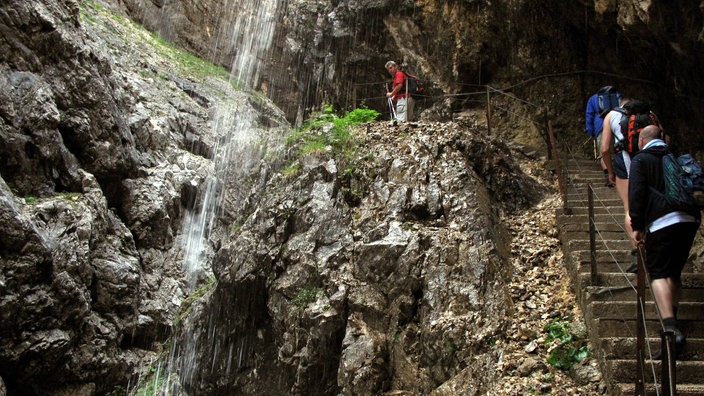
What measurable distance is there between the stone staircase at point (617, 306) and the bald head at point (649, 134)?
1422 mm

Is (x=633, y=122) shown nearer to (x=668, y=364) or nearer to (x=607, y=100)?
(x=607, y=100)

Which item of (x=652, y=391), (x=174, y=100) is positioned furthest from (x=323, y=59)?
(x=652, y=391)

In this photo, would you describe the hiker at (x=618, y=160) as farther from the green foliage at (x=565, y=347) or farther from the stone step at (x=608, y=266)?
the green foliage at (x=565, y=347)

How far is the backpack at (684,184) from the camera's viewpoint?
4.34m

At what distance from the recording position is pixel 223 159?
19344 millimetres

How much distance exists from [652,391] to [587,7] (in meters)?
8.62

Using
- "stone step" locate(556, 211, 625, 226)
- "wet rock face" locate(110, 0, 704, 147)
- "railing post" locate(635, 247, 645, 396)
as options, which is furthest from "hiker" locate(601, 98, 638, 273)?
"wet rock face" locate(110, 0, 704, 147)

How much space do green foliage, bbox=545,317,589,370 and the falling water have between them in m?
5.56

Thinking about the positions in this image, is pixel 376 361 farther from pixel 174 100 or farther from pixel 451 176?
pixel 174 100

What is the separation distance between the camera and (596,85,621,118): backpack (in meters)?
6.93

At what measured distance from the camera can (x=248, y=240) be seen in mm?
9602

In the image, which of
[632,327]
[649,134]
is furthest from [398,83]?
[632,327]

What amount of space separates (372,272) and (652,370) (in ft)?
13.4

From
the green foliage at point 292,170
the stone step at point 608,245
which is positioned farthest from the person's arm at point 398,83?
the stone step at point 608,245
